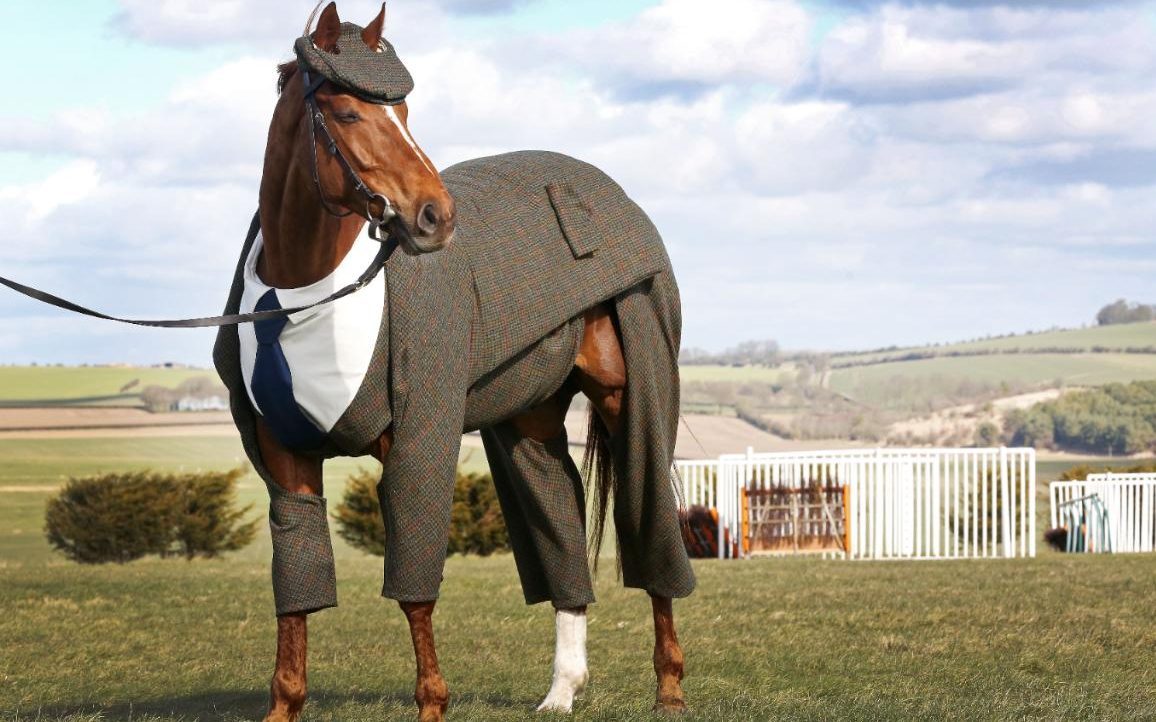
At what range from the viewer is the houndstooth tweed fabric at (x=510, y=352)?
14.3 feet

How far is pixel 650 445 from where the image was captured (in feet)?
18.2

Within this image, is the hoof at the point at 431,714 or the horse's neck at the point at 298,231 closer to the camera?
the horse's neck at the point at 298,231

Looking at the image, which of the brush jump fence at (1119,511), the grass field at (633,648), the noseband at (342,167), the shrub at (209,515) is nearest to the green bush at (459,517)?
the shrub at (209,515)

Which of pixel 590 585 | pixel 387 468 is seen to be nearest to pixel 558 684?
pixel 590 585

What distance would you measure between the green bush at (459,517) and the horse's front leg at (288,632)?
13.2 metres

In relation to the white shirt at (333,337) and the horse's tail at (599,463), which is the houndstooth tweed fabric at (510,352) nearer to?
the white shirt at (333,337)

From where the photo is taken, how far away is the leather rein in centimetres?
397

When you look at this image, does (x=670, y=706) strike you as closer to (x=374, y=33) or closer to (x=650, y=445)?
(x=650, y=445)

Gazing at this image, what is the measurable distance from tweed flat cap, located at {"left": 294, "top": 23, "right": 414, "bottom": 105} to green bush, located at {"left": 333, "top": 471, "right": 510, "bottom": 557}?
1382cm

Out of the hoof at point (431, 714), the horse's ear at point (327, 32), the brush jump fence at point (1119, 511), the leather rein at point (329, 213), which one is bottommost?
the brush jump fence at point (1119, 511)

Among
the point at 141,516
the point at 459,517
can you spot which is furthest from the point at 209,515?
the point at 459,517

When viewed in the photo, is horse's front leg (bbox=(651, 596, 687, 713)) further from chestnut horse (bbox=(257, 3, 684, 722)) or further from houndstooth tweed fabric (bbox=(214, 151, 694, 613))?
chestnut horse (bbox=(257, 3, 684, 722))

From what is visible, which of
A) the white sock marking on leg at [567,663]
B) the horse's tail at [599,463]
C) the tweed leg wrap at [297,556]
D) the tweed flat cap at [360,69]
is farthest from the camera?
the horse's tail at [599,463]

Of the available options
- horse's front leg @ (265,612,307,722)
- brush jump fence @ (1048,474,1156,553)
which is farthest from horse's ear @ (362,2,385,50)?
brush jump fence @ (1048,474,1156,553)
